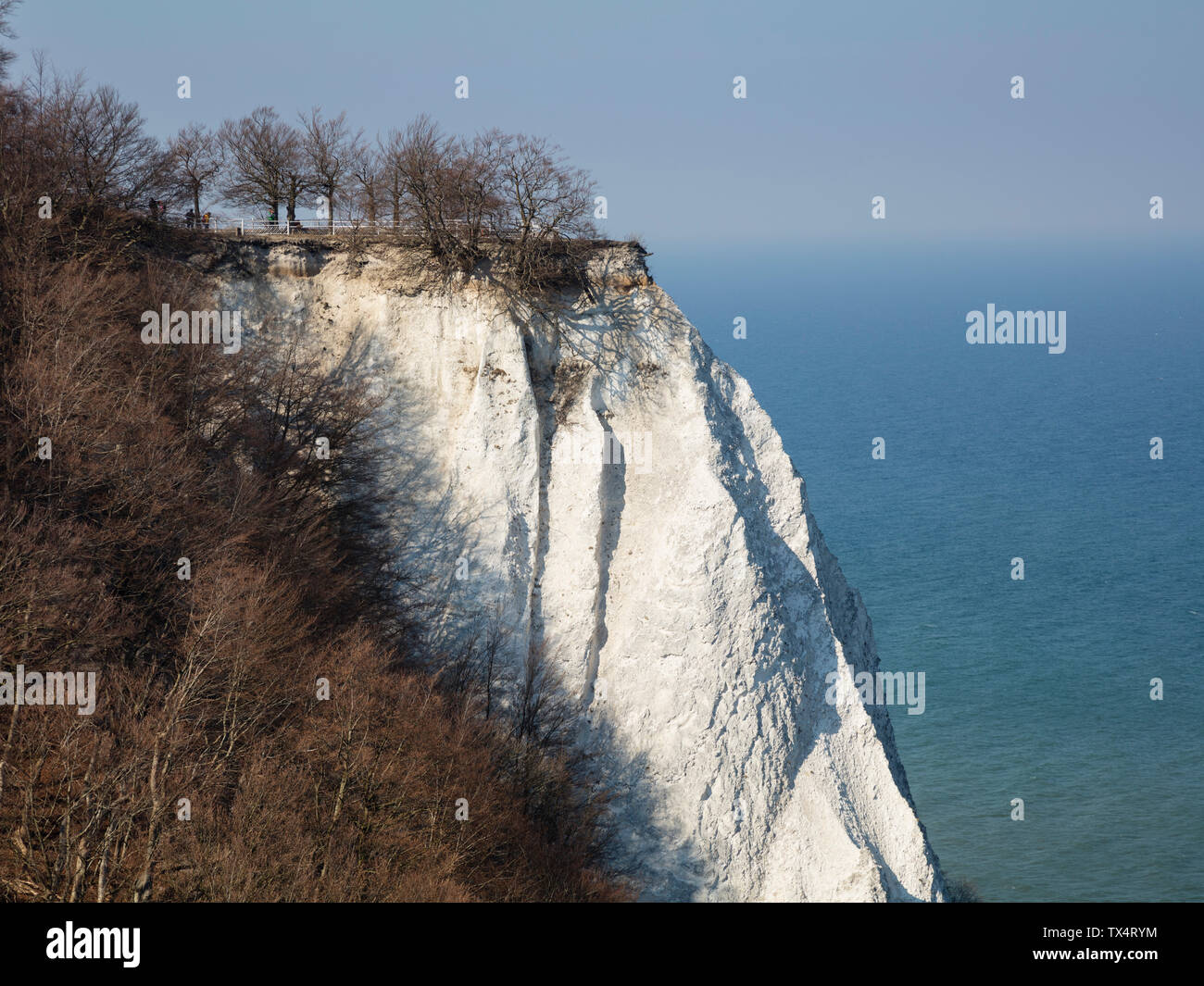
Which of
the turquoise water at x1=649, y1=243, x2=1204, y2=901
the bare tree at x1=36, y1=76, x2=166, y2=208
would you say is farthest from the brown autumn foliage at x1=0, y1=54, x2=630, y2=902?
the turquoise water at x1=649, y1=243, x2=1204, y2=901

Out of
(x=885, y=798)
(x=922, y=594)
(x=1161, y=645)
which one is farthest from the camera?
(x=922, y=594)

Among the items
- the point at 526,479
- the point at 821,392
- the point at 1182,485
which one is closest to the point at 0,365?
the point at 526,479

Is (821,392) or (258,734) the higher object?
(821,392)

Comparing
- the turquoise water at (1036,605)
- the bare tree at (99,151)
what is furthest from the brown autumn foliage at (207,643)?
the turquoise water at (1036,605)

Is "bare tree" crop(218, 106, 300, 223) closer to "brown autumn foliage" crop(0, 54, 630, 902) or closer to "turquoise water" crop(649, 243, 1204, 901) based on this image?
"brown autumn foliage" crop(0, 54, 630, 902)

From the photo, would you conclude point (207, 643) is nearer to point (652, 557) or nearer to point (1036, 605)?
point (652, 557)

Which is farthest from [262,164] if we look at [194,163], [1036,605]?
[1036,605]

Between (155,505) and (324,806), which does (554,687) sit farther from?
(155,505)
